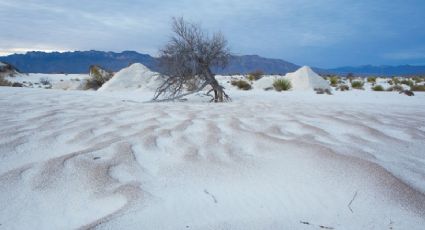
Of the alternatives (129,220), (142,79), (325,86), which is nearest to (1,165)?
(129,220)

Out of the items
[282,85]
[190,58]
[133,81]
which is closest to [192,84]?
[190,58]

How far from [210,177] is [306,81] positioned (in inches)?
490

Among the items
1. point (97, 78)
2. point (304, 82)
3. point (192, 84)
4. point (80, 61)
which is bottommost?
point (80, 61)

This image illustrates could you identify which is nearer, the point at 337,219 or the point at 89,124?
the point at 337,219

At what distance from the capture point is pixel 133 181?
1967 millimetres

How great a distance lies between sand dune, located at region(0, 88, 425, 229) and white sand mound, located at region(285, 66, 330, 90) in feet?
34.7

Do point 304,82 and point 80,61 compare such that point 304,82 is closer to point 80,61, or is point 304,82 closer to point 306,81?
point 306,81

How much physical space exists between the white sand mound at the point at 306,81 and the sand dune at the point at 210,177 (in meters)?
10.6

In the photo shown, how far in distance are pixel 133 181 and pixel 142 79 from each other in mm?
11924

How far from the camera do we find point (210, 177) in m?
2.04

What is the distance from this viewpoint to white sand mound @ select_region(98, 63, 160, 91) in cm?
1275

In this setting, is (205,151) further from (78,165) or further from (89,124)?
(89,124)

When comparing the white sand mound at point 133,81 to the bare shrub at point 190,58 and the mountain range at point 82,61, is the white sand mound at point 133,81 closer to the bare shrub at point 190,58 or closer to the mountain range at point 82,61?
the bare shrub at point 190,58

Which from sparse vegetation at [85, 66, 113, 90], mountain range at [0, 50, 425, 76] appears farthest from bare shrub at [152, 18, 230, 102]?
mountain range at [0, 50, 425, 76]
